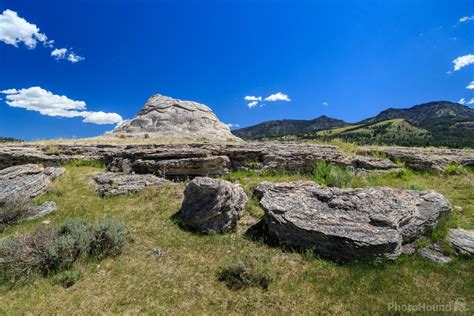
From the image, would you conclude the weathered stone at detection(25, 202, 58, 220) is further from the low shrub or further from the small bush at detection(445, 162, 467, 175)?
the small bush at detection(445, 162, 467, 175)

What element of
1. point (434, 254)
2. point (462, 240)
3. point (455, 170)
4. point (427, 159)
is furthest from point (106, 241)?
point (455, 170)

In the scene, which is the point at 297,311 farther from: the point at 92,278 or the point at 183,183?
the point at 183,183

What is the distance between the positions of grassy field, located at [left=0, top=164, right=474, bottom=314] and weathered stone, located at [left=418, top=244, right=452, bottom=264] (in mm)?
216

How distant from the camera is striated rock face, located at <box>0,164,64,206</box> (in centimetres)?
1121

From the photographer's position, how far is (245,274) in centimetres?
662

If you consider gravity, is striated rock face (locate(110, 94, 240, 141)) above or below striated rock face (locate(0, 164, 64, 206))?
above

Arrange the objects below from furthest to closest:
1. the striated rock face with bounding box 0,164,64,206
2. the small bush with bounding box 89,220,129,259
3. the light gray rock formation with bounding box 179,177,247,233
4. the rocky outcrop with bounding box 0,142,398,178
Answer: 1. the rocky outcrop with bounding box 0,142,398,178
2. the striated rock face with bounding box 0,164,64,206
3. the light gray rock formation with bounding box 179,177,247,233
4. the small bush with bounding box 89,220,129,259

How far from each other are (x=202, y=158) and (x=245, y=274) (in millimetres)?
8570

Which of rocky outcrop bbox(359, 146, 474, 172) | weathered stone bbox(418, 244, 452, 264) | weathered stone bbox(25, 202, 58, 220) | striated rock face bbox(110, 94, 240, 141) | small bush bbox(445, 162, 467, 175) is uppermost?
striated rock face bbox(110, 94, 240, 141)

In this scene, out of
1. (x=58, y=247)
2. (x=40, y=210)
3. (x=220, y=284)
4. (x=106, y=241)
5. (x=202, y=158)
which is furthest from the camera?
(x=202, y=158)

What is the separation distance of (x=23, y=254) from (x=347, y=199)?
9.13 m

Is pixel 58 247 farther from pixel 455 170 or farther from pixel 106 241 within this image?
A: pixel 455 170

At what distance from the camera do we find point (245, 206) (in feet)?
34.8

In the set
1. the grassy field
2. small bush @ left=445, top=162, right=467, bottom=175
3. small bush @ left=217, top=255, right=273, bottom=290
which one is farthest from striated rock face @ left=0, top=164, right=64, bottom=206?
small bush @ left=445, top=162, right=467, bottom=175
